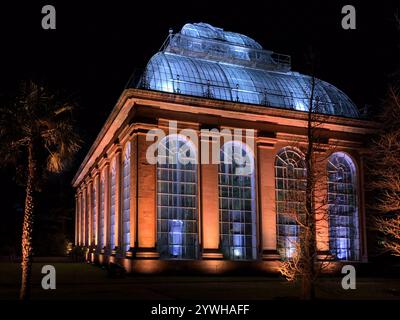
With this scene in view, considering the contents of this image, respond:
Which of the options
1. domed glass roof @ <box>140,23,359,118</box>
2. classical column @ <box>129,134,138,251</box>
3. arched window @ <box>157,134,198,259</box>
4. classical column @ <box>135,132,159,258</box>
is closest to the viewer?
classical column @ <box>135,132,159,258</box>

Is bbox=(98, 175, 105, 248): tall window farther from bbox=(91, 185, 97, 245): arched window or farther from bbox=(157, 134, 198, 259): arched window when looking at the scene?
bbox=(157, 134, 198, 259): arched window

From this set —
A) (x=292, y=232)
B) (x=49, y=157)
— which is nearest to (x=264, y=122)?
(x=292, y=232)

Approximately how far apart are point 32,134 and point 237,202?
1928 centimetres

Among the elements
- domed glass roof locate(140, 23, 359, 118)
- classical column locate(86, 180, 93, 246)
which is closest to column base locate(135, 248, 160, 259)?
domed glass roof locate(140, 23, 359, 118)

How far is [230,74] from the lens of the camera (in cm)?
4094

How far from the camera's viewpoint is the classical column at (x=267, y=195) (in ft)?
124

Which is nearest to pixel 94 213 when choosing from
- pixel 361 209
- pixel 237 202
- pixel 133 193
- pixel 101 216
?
pixel 101 216

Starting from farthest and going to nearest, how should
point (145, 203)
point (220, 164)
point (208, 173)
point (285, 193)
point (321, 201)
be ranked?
point (285, 193) < point (220, 164) < point (208, 173) < point (145, 203) < point (321, 201)

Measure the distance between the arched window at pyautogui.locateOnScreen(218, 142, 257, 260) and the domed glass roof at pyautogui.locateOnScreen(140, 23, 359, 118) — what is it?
4371mm

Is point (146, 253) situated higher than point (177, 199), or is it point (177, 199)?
point (177, 199)

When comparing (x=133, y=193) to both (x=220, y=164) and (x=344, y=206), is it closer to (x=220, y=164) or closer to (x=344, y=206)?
(x=220, y=164)

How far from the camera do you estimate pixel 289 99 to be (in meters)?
41.9

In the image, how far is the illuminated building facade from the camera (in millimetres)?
35125

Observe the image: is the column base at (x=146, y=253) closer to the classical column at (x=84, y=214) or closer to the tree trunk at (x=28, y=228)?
the tree trunk at (x=28, y=228)
